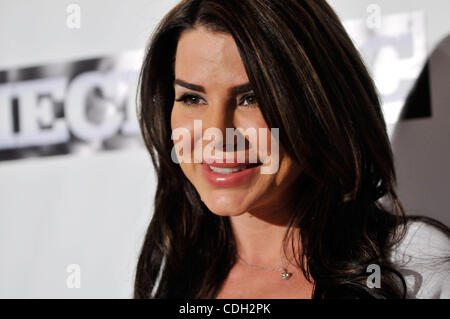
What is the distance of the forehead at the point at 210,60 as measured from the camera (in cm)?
114

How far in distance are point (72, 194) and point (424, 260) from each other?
3.95ft

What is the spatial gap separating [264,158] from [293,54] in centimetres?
23

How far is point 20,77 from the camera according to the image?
197 cm

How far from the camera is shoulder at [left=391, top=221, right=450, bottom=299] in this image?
116 centimetres

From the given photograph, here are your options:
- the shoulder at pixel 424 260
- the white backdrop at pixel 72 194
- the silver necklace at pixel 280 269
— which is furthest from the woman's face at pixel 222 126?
the white backdrop at pixel 72 194

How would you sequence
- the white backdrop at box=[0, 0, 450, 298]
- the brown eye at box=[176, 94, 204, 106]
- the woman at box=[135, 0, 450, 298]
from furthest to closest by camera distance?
the white backdrop at box=[0, 0, 450, 298], the brown eye at box=[176, 94, 204, 106], the woman at box=[135, 0, 450, 298]

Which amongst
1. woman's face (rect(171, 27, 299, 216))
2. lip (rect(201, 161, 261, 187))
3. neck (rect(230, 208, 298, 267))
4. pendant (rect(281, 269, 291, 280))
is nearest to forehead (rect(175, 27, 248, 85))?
woman's face (rect(171, 27, 299, 216))

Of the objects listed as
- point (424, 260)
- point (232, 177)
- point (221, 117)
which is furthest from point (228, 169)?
point (424, 260)

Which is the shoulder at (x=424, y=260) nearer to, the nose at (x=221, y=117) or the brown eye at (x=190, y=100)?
the nose at (x=221, y=117)

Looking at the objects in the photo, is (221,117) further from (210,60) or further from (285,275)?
(285,275)

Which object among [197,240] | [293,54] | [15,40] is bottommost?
[197,240]

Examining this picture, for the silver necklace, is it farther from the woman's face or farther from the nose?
the nose
